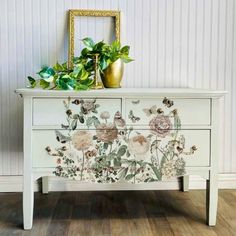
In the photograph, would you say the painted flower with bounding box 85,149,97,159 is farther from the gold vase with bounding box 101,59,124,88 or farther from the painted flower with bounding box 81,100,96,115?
the gold vase with bounding box 101,59,124,88

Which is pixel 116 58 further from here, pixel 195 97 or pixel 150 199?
pixel 150 199

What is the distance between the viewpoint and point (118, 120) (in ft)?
6.28

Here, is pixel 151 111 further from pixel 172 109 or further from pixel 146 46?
pixel 146 46

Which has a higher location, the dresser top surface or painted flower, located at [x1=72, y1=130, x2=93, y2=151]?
the dresser top surface

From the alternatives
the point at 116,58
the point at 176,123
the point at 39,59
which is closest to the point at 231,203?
the point at 176,123

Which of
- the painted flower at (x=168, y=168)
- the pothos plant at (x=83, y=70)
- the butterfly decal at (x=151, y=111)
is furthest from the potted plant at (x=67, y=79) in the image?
the painted flower at (x=168, y=168)

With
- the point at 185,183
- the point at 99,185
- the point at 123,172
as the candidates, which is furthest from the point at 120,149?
the point at 185,183

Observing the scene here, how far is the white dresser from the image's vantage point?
74.5 inches

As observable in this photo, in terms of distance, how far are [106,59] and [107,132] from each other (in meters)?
0.44

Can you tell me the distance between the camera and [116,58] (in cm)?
212

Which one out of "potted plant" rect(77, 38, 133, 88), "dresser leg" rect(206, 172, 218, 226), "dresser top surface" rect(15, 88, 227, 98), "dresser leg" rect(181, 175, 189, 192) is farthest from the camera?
"dresser leg" rect(181, 175, 189, 192)

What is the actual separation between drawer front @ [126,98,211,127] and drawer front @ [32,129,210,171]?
5 centimetres

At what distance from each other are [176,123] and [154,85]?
2.14ft

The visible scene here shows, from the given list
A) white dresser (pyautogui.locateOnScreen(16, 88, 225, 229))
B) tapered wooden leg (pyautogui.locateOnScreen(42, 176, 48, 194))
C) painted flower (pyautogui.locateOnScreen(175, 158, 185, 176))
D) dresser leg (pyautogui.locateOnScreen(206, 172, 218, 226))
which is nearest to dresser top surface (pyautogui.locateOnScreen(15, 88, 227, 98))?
white dresser (pyautogui.locateOnScreen(16, 88, 225, 229))
